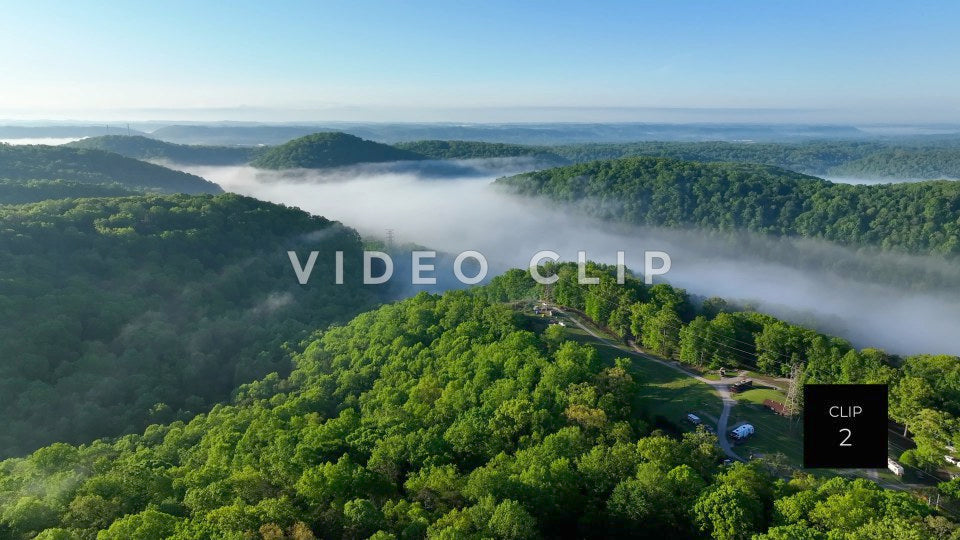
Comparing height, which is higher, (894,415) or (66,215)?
(66,215)

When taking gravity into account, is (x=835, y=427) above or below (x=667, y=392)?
above

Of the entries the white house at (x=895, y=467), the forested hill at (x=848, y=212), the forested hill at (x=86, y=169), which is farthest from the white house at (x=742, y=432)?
the forested hill at (x=86, y=169)

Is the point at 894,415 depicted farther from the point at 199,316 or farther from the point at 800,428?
the point at 199,316

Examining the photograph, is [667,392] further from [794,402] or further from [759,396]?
[794,402]

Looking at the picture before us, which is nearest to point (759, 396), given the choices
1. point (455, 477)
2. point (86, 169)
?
point (455, 477)

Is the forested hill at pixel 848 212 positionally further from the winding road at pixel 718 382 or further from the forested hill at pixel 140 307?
the forested hill at pixel 140 307

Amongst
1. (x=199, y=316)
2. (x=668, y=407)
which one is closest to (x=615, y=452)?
(x=668, y=407)
